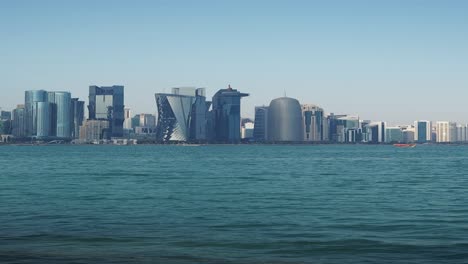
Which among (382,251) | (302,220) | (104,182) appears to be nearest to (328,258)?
(382,251)

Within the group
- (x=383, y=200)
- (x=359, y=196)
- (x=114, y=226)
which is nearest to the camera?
(x=114, y=226)

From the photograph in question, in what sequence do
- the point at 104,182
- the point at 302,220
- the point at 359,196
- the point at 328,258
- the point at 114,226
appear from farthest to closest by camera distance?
the point at 104,182
the point at 359,196
the point at 302,220
the point at 114,226
the point at 328,258

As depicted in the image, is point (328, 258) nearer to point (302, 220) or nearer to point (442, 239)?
point (442, 239)

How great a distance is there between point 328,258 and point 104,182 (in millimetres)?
46586

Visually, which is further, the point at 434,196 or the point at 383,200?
the point at 434,196

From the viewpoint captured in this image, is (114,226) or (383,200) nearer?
(114,226)

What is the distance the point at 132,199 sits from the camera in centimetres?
5000

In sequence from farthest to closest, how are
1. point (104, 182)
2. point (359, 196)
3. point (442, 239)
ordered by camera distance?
point (104, 182) < point (359, 196) < point (442, 239)

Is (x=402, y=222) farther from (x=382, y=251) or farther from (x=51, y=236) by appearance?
(x=51, y=236)

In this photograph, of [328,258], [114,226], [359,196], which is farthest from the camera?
[359,196]

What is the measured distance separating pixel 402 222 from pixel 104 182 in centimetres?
4041

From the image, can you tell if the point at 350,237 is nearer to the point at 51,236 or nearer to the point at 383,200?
the point at 51,236

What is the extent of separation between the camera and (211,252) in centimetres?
2706

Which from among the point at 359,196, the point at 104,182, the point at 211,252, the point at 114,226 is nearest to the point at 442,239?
the point at 211,252
